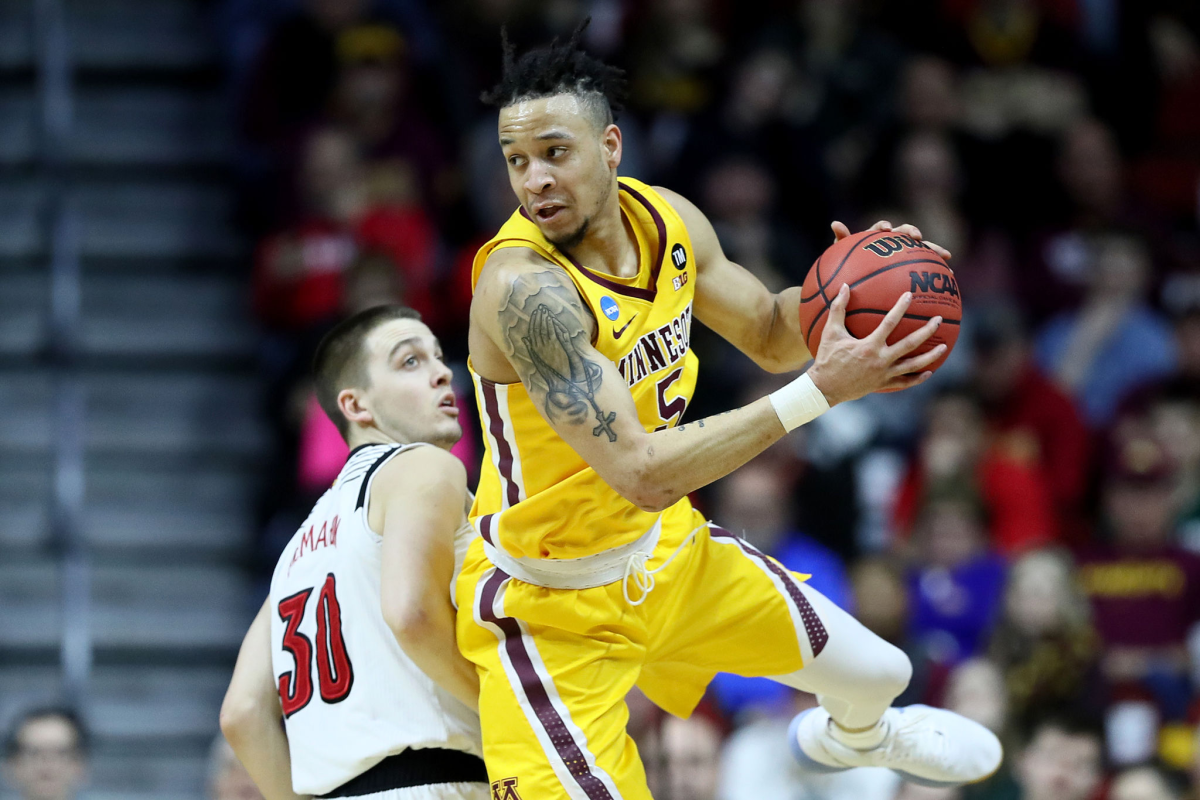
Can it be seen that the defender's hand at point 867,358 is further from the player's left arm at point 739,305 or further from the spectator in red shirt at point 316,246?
the spectator in red shirt at point 316,246

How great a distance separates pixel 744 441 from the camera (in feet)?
13.2

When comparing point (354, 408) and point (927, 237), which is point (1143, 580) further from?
point (354, 408)

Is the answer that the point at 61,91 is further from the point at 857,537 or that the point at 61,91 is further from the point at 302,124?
the point at 857,537

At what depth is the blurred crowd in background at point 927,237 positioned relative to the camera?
7.51 meters

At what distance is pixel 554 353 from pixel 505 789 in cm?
113

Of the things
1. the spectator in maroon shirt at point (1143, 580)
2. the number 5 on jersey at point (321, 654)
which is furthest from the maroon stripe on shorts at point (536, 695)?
the spectator in maroon shirt at point (1143, 580)

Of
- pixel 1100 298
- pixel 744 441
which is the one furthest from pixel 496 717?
pixel 1100 298

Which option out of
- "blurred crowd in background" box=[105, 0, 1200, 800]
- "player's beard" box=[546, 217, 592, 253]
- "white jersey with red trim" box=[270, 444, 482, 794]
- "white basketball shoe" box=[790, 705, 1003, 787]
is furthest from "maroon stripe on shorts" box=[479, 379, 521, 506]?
"blurred crowd in background" box=[105, 0, 1200, 800]

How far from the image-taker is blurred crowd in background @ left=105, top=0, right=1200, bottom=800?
7.51m

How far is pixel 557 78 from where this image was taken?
4.27 meters

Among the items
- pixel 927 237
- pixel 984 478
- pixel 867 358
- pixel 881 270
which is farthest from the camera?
pixel 927 237

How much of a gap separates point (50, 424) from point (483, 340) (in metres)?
6.07

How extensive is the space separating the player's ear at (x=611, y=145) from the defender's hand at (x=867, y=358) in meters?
0.75

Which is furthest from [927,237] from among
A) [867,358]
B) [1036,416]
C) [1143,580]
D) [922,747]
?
[867,358]
